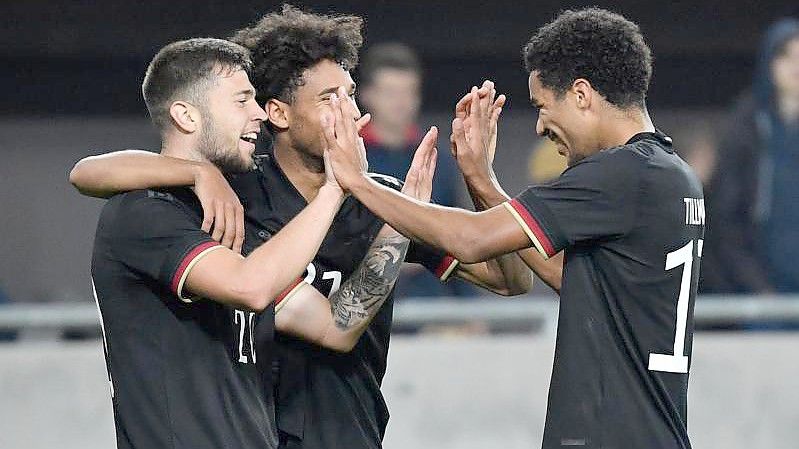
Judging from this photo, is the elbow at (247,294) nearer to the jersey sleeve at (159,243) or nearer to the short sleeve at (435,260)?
the jersey sleeve at (159,243)

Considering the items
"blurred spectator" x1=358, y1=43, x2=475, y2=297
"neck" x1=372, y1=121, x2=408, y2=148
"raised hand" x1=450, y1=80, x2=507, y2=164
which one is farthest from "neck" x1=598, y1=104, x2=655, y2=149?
"neck" x1=372, y1=121, x2=408, y2=148

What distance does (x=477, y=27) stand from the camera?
9.12 m

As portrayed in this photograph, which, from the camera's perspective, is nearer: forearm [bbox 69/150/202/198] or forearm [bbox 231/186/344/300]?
forearm [bbox 231/186/344/300]

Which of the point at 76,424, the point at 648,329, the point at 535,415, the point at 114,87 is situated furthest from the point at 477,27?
the point at 648,329

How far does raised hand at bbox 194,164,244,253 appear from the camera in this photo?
4.04m

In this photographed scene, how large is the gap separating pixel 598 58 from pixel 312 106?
90 centimetres

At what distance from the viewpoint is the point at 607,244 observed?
163 inches

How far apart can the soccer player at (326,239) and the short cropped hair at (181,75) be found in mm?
386

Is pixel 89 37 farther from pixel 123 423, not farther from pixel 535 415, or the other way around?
pixel 123 423

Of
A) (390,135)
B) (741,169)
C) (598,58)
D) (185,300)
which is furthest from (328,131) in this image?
(741,169)

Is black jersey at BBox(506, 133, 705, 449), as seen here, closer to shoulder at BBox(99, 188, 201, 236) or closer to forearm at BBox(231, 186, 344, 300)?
forearm at BBox(231, 186, 344, 300)

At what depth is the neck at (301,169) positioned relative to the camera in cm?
469

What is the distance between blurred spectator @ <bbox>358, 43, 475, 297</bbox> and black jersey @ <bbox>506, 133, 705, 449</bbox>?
2.79 meters

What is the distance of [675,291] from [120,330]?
1.48m
